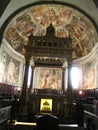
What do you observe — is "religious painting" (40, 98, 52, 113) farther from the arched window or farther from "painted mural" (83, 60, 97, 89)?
the arched window

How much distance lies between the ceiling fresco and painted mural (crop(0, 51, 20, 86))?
1990 millimetres

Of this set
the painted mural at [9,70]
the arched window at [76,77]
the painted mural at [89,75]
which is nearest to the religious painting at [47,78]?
the arched window at [76,77]

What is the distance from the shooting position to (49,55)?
1285 cm

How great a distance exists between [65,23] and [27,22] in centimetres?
527

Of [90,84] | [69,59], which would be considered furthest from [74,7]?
[90,84]

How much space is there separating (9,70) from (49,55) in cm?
1160

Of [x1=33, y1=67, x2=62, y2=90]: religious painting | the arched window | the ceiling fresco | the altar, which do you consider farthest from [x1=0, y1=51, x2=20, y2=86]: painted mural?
the altar

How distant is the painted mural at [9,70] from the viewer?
20.9m

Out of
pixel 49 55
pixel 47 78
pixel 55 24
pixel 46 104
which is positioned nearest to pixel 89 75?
pixel 47 78

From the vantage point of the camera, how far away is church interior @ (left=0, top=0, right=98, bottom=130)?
11.9 m

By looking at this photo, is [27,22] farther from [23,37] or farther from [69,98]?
[69,98]

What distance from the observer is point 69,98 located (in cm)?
1189

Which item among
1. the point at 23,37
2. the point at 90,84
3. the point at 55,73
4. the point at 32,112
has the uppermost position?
the point at 23,37

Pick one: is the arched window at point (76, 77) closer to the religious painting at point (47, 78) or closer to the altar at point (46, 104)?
the religious painting at point (47, 78)
